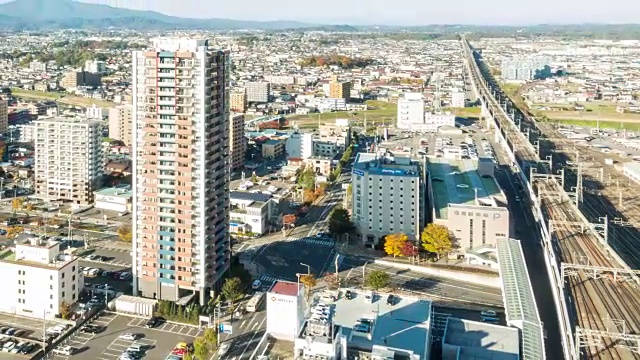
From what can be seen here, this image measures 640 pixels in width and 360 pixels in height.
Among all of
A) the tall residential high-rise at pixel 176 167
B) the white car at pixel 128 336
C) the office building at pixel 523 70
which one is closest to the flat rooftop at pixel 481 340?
the tall residential high-rise at pixel 176 167

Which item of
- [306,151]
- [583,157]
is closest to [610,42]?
[583,157]

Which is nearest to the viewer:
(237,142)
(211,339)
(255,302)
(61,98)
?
Result: (211,339)

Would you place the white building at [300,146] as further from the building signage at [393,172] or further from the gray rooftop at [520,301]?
the gray rooftop at [520,301]

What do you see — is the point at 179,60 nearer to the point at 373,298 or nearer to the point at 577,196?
the point at 373,298

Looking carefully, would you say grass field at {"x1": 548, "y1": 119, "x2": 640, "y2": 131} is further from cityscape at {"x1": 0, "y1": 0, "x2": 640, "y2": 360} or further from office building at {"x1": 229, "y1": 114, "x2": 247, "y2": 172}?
office building at {"x1": 229, "y1": 114, "x2": 247, "y2": 172}

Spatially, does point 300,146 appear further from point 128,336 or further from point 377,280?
point 128,336

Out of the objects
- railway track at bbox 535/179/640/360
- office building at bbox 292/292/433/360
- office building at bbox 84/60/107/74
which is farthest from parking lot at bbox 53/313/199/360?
office building at bbox 84/60/107/74

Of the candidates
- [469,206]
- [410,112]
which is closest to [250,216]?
[469,206]
